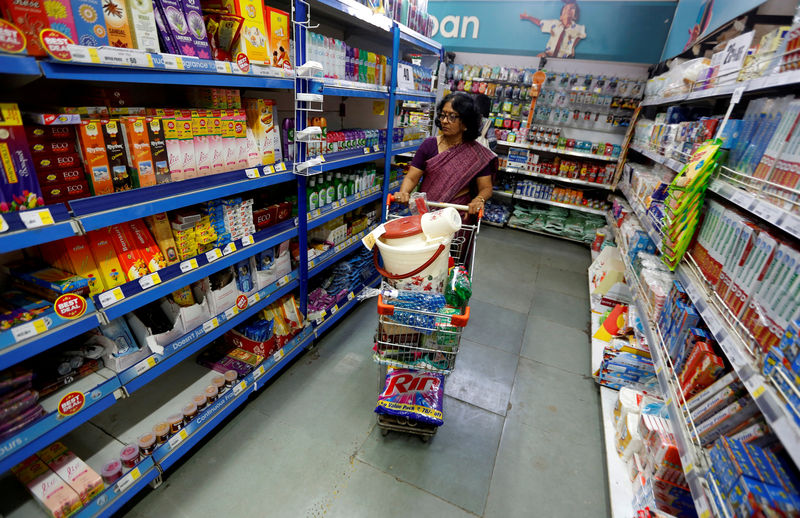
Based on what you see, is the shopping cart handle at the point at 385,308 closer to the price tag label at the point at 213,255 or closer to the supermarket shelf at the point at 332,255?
the price tag label at the point at 213,255

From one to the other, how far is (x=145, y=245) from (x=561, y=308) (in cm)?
376

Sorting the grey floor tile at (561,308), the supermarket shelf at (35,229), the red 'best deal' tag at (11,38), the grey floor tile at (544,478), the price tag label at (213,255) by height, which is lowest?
the grey floor tile at (544,478)

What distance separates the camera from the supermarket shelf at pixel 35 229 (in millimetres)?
1088

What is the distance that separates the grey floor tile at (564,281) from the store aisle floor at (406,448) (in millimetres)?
1096

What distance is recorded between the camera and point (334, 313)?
10.1 feet

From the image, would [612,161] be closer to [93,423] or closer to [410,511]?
[410,511]

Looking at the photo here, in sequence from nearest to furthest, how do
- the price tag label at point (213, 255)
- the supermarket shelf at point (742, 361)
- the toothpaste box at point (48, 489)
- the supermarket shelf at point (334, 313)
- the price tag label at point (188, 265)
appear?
1. the supermarket shelf at point (742, 361)
2. the toothpaste box at point (48, 489)
3. the price tag label at point (188, 265)
4. the price tag label at point (213, 255)
5. the supermarket shelf at point (334, 313)

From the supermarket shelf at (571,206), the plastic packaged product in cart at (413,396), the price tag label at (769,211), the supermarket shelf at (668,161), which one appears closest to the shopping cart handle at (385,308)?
the plastic packaged product in cart at (413,396)

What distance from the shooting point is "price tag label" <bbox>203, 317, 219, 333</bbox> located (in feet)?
6.42

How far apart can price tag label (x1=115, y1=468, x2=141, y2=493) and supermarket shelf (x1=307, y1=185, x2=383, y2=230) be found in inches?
64.8

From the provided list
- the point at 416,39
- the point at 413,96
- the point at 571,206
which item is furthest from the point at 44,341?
the point at 571,206

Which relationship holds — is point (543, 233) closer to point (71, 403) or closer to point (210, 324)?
point (210, 324)

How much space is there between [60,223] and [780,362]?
2.27m

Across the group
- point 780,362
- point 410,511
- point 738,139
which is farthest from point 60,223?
point 738,139
